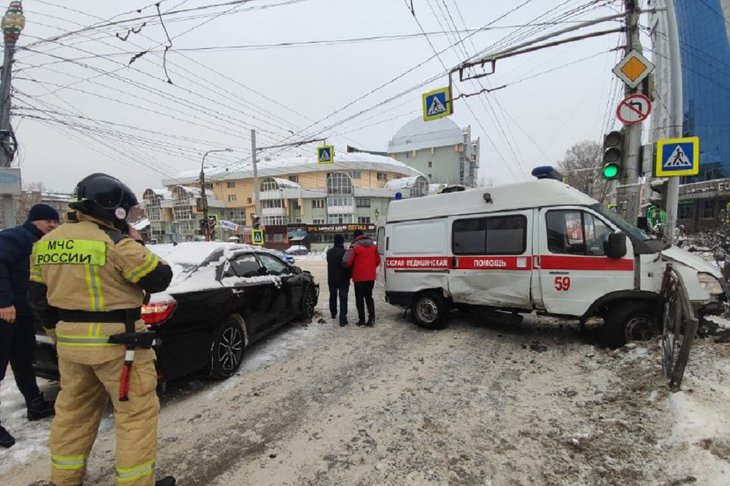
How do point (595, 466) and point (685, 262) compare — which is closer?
point (595, 466)

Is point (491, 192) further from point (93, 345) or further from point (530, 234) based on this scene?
point (93, 345)

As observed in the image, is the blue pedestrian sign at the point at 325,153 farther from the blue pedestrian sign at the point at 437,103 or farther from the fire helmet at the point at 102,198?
the fire helmet at the point at 102,198

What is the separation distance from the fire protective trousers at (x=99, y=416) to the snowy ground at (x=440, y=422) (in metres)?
0.48

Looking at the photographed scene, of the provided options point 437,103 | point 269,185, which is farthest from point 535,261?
point 269,185

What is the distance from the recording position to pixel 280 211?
53500mm

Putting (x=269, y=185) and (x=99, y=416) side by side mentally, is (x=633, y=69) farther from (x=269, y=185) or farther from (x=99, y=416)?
(x=269, y=185)

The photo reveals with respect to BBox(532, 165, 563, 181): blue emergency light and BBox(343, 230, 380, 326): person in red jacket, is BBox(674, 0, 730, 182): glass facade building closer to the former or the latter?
BBox(532, 165, 563, 181): blue emergency light

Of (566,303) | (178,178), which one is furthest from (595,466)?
(178,178)

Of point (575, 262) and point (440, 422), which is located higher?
point (575, 262)

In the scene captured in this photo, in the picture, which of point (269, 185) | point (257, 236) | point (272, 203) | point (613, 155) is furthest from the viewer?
point (269, 185)

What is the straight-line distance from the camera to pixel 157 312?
3.56 m

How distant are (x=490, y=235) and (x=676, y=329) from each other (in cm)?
280

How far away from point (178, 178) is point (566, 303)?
7134cm

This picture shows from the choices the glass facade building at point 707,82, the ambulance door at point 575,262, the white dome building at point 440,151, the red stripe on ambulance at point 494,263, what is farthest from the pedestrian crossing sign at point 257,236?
the white dome building at point 440,151
